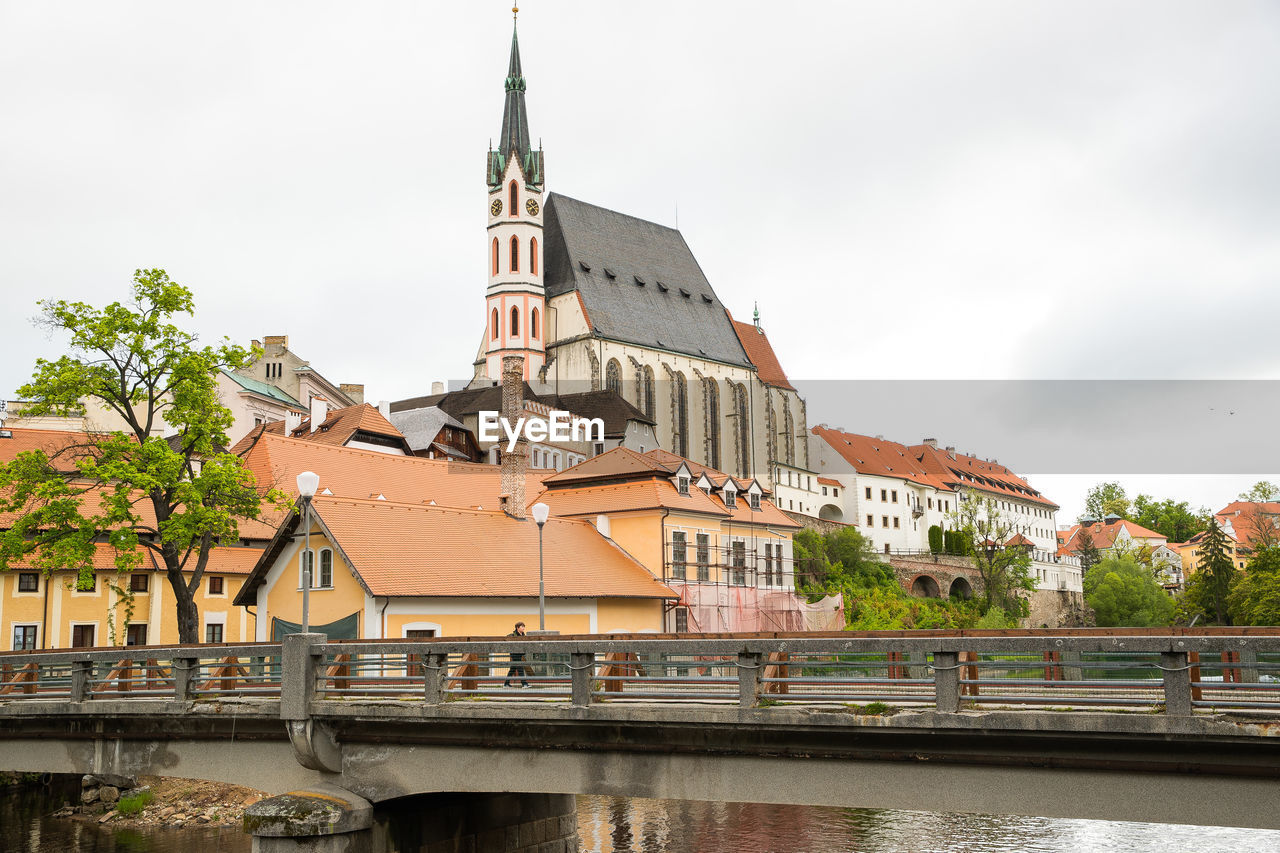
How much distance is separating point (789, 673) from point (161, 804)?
21.5 m

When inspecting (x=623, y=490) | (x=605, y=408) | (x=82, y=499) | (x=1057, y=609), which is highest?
(x=605, y=408)

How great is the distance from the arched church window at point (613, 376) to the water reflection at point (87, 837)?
69.8 meters

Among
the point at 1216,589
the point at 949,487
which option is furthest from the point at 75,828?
the point at 949,487

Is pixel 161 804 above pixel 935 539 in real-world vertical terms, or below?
below

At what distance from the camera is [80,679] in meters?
19.3

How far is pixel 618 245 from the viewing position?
11088 cm

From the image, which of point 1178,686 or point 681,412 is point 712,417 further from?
point 1178,686

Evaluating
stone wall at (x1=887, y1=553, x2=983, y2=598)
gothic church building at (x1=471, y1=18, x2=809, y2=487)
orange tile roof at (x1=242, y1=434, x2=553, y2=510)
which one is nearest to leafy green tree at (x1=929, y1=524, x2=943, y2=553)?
stone wall at (x1=887, y1=553, x2=983, y2=598)

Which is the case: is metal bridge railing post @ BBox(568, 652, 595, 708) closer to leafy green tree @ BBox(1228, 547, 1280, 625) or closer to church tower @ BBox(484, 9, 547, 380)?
leafy green tree @ BBox(1228, 547, 1280, 625)

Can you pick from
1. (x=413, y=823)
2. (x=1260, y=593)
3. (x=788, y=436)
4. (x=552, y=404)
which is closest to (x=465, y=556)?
(x=413, y=823)

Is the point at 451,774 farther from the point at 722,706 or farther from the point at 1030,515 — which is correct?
the point at 1030,515

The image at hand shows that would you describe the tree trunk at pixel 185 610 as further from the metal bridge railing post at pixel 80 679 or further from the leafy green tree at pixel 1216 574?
the leafy green tree at pixel 1216 574

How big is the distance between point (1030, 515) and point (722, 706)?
435 ft

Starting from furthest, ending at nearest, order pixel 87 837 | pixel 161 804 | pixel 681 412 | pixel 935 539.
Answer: pixel 935 539
pixel 681 412
pixel 161 804
pixel 87 837
